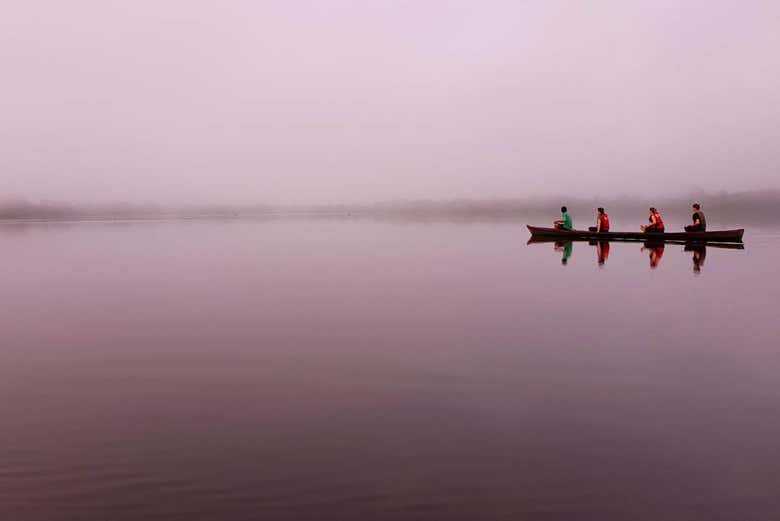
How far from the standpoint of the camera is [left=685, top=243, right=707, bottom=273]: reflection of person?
35438mm

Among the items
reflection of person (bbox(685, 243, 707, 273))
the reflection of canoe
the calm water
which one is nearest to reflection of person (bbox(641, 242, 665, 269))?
the reflection of canoe

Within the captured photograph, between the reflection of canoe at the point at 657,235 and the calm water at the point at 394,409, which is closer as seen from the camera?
the calm water at the point at 394,409

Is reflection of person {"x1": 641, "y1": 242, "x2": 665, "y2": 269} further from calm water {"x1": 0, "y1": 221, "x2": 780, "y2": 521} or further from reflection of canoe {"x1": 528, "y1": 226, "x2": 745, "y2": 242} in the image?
calm water {"x1": 0, "y1": 221, "x2": 780, "y2": 521}

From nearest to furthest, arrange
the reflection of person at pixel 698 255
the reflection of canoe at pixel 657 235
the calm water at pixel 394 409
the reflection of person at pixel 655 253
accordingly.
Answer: the calm water at pixel 394 409
the reflection of person at pixel 698 255
the reflection of person at pixel 655 253
the reflection of canoe at pixel 657 235

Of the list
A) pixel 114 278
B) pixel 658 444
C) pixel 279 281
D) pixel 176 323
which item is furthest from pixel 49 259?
pixel 658 444

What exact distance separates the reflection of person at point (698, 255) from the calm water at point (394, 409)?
38.1ft

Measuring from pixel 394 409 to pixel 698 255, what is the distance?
41881mm

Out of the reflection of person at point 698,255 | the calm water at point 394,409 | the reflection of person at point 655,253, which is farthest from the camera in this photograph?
the reflection of person at point 655,253

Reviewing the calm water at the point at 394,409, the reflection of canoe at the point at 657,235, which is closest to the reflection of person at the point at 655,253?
the reflection of canoe at the point at 657,235

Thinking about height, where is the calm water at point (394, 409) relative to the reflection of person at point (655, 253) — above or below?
below

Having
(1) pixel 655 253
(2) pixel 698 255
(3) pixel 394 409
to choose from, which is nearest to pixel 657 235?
(1) pixel 655 253

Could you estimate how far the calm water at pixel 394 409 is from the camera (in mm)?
6926

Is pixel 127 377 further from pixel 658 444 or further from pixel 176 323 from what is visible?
pixel 658 444

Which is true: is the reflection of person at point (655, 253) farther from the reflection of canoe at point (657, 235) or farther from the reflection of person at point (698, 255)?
the reflection of person at point (698, 255)
